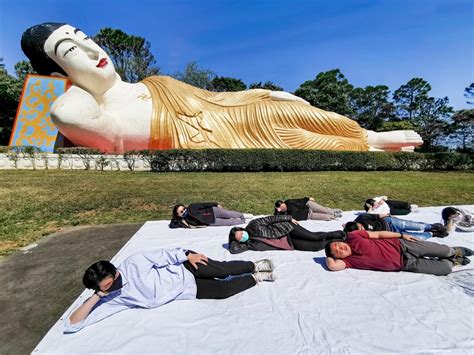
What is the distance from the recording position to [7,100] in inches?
680

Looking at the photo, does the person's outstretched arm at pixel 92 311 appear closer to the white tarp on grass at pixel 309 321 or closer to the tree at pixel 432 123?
the white tarp on grass at pixel 309 321

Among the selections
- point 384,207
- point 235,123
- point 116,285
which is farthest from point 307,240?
point 235,123

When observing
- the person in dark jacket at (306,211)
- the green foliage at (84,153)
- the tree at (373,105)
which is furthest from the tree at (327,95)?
the person in dark jacket at (306,211)

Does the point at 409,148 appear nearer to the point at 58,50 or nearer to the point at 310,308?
the point at 310,308

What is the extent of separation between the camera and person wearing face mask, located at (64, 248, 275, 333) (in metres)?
1.95

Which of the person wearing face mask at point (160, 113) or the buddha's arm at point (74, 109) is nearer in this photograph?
the buddha's arm at point (74, 109)

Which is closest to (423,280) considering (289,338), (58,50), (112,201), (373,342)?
(373,342)

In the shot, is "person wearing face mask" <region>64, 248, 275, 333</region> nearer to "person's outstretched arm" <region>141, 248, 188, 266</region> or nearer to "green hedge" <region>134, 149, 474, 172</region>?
"person's outstretched arm" <region>141, 248, 188, 266</region>

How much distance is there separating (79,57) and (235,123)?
6.00 metres

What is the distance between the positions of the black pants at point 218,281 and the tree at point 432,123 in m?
31.2

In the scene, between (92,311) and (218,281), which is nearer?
(92,311)

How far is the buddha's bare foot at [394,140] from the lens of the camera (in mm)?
11719

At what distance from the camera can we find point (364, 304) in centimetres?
214

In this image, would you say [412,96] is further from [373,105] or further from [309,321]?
[309,321]
